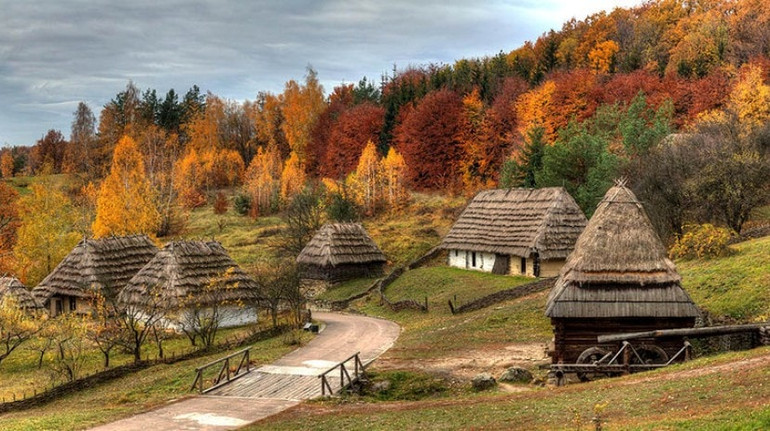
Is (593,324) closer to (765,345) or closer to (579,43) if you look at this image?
(765,345)

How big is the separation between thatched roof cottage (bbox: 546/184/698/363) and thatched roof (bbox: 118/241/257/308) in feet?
67.4

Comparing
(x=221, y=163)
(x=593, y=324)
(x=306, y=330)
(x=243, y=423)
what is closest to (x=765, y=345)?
(x=593, y=324)

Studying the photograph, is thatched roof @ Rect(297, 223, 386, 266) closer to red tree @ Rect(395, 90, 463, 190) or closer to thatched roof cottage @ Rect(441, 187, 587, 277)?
thatched roof cottage @ Rect(441, 187, 587, 277)

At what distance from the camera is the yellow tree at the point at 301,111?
10762cm

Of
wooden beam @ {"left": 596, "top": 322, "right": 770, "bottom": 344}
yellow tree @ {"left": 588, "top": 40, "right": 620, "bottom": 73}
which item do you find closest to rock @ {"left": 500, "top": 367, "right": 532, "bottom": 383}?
wooden beam @ {"left": 596, "top": 322, "right": 770, "bottom": 344}

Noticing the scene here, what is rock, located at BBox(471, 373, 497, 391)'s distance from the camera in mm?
22953

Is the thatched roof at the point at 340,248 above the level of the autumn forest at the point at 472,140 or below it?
below

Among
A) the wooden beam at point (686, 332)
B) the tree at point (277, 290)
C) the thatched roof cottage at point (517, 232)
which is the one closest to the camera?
the wooden beam at point (686, 332)

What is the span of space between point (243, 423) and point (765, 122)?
43937mm

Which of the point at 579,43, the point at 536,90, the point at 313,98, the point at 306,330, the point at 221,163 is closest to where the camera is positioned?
the point at 306,330

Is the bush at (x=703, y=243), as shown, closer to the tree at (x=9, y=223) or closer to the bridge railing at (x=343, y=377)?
the bridge railing at (x=343, y=377)

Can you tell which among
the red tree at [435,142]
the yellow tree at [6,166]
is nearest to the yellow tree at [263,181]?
the red tree at [435,142]

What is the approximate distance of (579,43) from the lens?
97.5m

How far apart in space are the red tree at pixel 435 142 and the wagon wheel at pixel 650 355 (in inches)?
2169
